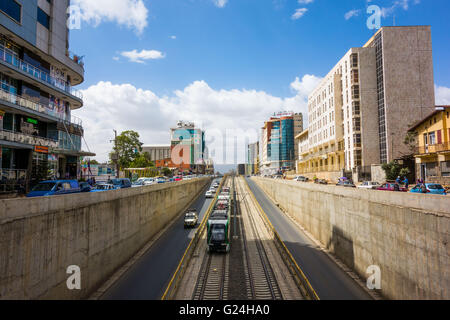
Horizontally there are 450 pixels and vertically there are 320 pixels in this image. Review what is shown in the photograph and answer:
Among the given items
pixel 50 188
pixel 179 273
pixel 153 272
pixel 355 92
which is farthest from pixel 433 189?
pixel 355 92

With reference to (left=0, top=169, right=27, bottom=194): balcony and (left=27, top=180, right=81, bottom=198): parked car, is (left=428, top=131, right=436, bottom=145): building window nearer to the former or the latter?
(left=27, top=180, right=81, bottom=198): parked car

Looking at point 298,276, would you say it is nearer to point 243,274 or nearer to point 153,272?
point 243,274

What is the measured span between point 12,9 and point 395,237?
35.0 metres

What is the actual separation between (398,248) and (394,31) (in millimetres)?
50448

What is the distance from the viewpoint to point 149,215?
1091 inches

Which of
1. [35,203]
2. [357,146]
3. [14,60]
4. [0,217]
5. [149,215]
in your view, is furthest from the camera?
[357,146]

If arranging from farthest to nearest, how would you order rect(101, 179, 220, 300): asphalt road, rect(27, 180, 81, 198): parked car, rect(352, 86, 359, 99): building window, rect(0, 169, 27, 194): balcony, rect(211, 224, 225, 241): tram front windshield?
1. rect(352, 86, 359, 99): building window
2. rect(211, 224, 225, 241): tram front windshield
3. rect(0, 169, 27, 194): balcony
4. rect(27, 180, 81, 198): parked car
5. rect(101, 179, 220, 300): asphalt road

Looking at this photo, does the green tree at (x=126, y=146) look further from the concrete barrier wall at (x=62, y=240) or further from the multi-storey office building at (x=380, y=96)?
the multi-storey office building at (x=380, y=96)

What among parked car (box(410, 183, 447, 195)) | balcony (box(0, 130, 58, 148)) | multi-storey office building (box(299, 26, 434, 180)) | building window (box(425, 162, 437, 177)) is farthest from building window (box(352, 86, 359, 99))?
balcony (box(0, 130, 58, 148))

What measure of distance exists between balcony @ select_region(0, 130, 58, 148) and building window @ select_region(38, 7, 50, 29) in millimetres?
12518

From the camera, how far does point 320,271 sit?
1886 cm

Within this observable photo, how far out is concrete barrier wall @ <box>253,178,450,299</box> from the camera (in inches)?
406
